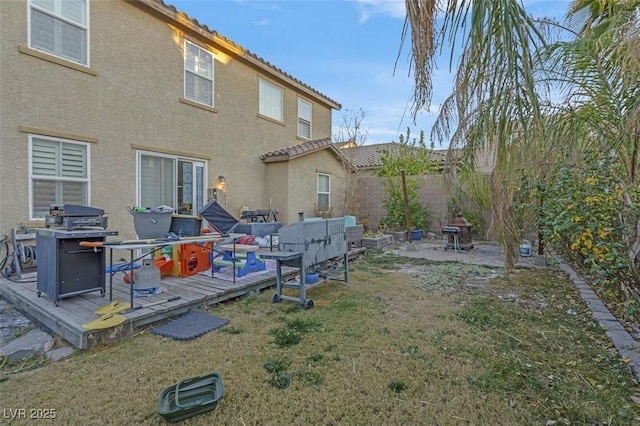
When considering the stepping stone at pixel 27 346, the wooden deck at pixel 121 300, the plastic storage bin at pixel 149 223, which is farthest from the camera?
the plastic storage bin at pixel 149 223

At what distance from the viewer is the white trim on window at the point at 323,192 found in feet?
41.2

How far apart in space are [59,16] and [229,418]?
298 inches

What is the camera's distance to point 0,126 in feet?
17.9

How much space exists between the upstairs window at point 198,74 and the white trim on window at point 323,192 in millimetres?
4786

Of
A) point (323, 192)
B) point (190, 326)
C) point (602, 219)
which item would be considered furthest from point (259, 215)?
point (602, 219)

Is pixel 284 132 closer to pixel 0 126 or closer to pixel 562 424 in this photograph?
pixel 0 126

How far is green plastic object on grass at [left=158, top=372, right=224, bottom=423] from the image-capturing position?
2350mm

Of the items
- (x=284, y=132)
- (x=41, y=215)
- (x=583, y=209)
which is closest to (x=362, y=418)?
(x=583, y=209)

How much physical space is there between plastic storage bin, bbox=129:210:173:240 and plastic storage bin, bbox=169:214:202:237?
61 cm

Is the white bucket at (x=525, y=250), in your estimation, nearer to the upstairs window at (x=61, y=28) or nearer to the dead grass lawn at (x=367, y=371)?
the dead grass lawn at (x=367, y=371)

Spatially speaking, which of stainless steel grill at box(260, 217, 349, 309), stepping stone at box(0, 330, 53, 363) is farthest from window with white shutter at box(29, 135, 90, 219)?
stainless steel grill at box(260, 217, 349, 309)

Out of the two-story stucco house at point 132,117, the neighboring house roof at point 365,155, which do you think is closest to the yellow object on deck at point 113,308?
the two-story stucco house at point 132,117

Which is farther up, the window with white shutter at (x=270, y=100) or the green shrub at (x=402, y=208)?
the window with white shutter at (x=270, y=100)

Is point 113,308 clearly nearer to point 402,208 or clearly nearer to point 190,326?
point 190,326
